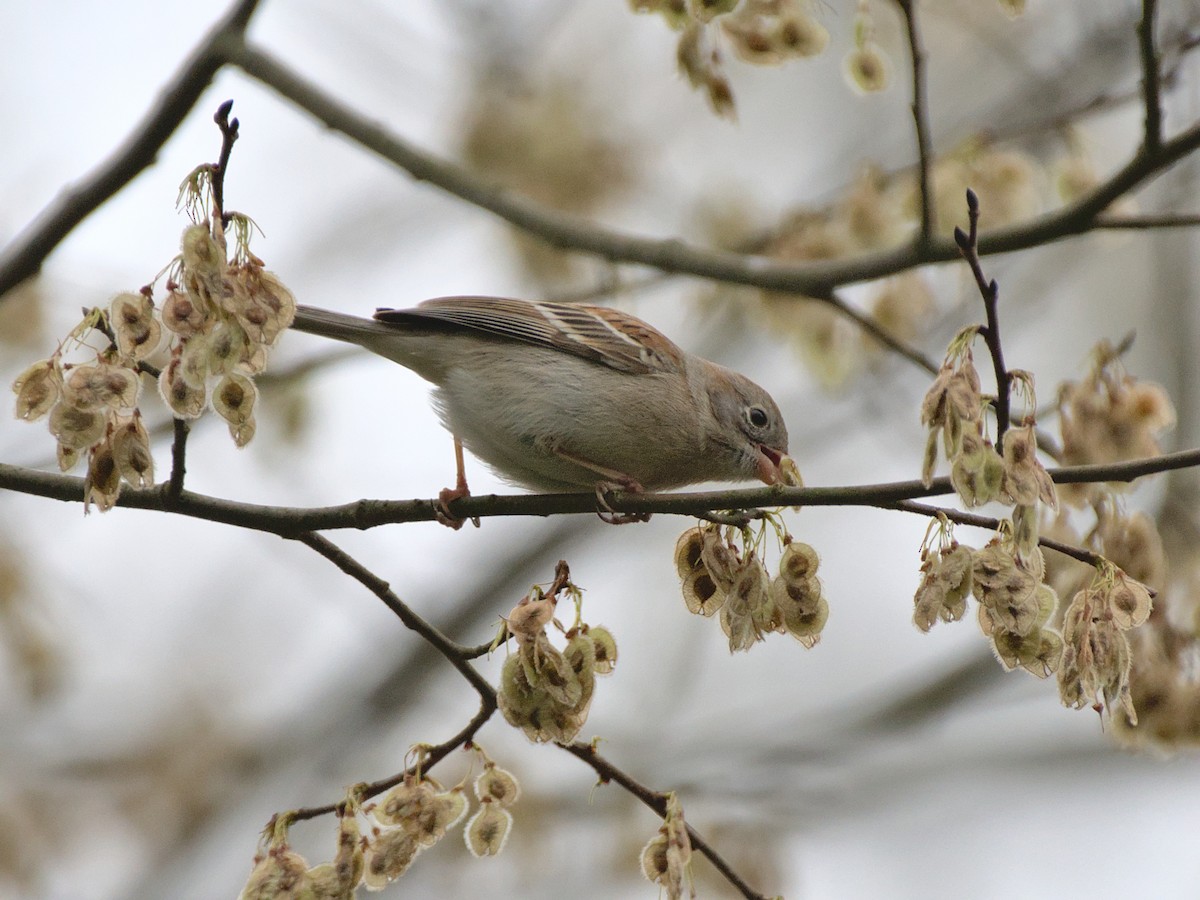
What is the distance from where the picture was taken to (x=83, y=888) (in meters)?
9.45

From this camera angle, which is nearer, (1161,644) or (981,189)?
(1161,644)

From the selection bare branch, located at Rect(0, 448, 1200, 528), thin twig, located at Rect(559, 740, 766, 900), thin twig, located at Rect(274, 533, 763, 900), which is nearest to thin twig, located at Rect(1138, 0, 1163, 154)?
bare branch, located at Rect(0, 448, 1200, 528)

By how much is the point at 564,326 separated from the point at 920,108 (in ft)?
6.68

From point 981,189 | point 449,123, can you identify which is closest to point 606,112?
point 449,123

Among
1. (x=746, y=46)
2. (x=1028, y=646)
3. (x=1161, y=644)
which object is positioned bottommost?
(x=1028, y=646)

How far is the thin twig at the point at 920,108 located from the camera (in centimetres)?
361

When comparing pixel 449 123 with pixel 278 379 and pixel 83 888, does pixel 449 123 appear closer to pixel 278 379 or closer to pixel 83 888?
Answer: pixel 278 379

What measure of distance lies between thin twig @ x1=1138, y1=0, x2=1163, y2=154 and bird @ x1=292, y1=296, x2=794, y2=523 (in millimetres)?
1759

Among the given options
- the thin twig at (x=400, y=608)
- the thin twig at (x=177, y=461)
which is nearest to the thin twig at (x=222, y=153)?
the thin twig at (x=177, y=461)

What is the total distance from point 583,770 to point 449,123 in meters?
6.09

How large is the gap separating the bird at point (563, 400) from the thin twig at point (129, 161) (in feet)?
2.73

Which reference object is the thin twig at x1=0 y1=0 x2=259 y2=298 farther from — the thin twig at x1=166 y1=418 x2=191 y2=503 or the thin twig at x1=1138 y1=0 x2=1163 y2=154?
the thin twig at x1=1138 y1=0 x2=1163 y2=154

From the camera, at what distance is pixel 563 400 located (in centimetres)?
491

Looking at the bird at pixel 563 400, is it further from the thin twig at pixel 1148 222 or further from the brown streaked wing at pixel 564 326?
the thin twig at pixel 1148 222
